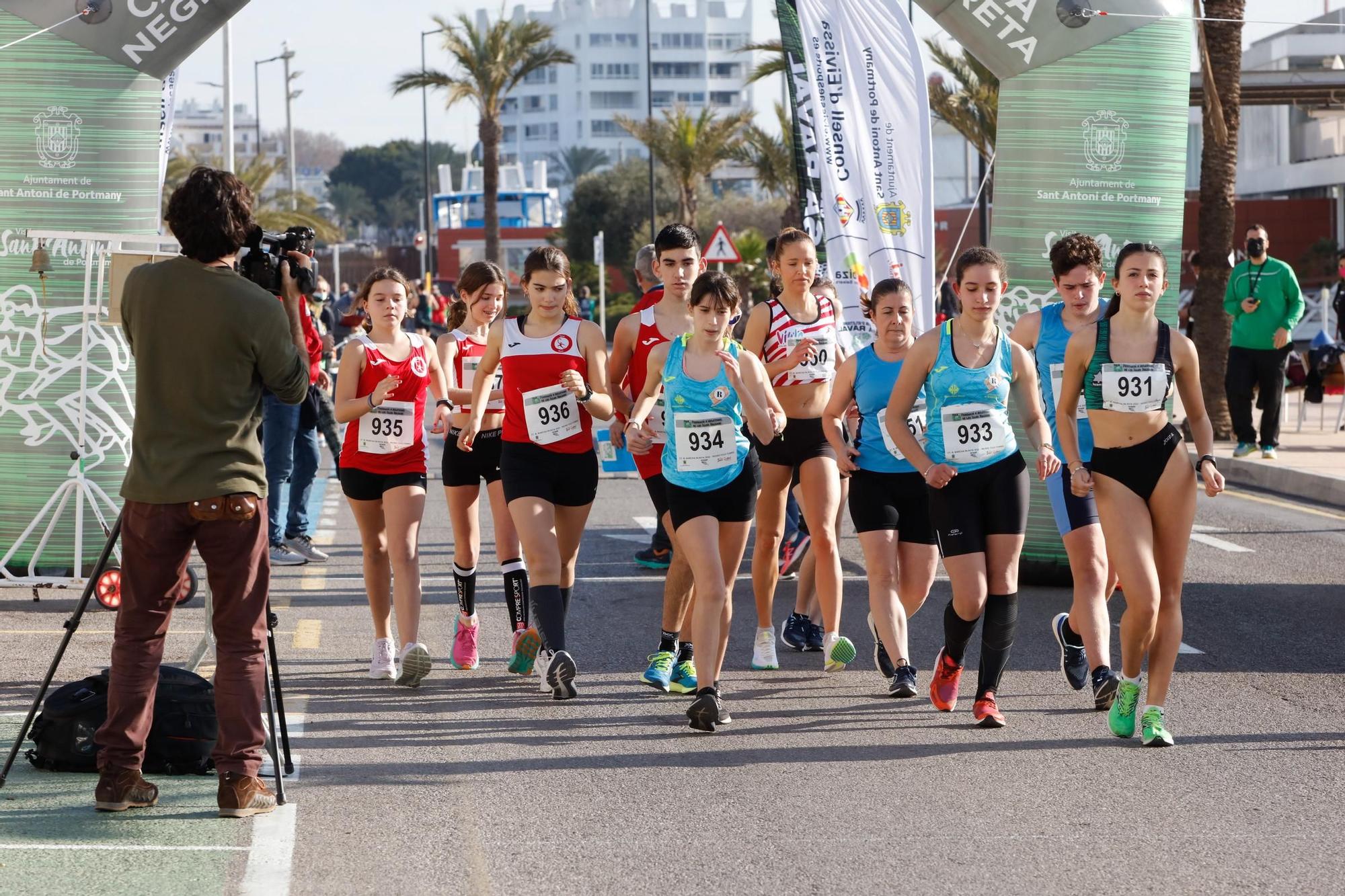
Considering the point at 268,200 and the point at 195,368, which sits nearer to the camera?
the point at 195,368

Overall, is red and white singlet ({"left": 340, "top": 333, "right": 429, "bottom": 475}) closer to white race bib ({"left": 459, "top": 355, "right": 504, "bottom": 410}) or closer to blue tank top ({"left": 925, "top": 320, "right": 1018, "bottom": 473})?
white race bib ({"left": 459, "top": 355, "right": 504, "bottom": 410})

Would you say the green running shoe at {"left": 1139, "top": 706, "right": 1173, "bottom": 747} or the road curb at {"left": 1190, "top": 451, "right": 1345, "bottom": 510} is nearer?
the green running shoe at {"left": 1139, "top": 706, "right": 1173, "bottom": 747}

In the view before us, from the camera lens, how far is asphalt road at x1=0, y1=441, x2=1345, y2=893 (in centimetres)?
502

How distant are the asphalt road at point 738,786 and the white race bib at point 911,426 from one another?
1.10 m

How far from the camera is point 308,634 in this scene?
9117 mm

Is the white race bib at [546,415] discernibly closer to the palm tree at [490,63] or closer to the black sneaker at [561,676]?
the black sneaker at [561,676]

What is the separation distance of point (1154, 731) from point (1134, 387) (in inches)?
52.3

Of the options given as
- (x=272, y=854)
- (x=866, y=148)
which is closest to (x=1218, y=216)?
(x=866, y=148)

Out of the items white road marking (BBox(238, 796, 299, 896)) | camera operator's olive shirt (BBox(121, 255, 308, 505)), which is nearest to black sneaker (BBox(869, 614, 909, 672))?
white road marking (BBox(238, 796, 299, 896))

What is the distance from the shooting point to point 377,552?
7.95 meters

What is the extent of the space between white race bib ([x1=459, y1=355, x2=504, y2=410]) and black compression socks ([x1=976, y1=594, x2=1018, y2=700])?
2.54 meters

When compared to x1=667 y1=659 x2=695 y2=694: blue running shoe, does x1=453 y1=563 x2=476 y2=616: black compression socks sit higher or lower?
higher

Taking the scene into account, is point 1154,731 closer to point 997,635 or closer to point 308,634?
point 997,635

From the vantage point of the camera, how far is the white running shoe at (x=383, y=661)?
7973mm
